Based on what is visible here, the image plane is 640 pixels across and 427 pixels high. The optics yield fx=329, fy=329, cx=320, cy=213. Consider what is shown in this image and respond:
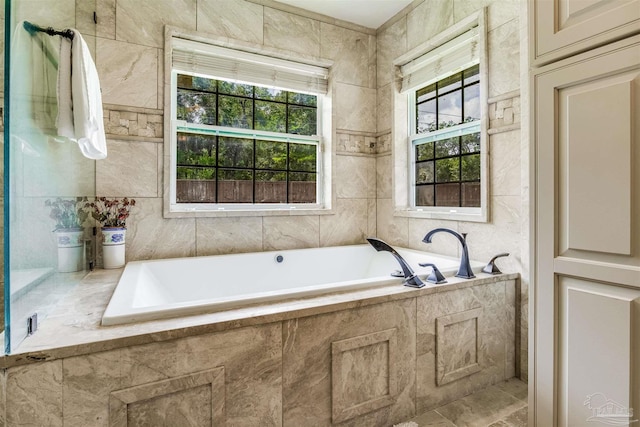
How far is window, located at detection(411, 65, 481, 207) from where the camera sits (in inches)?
93.7

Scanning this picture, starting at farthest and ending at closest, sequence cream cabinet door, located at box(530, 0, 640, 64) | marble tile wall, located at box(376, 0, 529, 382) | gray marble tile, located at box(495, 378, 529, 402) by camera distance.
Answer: marble tile wall, located at box(376, 0, 529, 382)
gray marble tile, located at box(495, 378, 529, 402)
cream cabinet door, located at box(530, 0, 640, 64)

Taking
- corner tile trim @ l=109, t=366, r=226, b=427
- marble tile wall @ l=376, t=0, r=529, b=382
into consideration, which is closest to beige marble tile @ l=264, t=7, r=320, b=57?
marble tile wall @ l=376, t=0, r=529, b=382

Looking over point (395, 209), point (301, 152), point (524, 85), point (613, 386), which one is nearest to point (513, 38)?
point (524, 85)

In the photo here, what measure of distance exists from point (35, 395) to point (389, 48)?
10.5 ft

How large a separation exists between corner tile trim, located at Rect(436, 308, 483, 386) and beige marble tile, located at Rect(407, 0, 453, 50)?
204 cm

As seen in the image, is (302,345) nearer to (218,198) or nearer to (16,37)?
(16,37)

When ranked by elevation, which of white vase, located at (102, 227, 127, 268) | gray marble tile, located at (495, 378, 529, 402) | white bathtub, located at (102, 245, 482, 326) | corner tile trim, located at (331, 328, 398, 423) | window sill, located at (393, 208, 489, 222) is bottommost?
gray marble tile, located at (495, 378, 529, 402)

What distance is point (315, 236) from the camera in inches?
113

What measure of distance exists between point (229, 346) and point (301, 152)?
80.8 inches

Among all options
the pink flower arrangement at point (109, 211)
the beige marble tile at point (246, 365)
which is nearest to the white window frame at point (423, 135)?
the beige marble tile at point (246, 365)

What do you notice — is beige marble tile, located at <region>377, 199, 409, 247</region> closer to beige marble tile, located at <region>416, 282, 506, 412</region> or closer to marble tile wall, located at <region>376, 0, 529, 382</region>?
marble tile wall, located at <region>376, 0, 529, 382</region>

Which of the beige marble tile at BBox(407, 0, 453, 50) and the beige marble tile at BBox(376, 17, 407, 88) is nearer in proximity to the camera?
the beige marble tile at BBox(407, 0, 453, 50)

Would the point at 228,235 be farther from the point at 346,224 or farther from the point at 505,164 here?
the point at 505,164

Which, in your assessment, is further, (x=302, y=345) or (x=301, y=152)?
(x=301, y=152)
